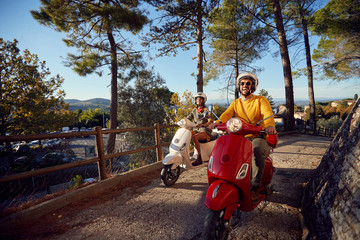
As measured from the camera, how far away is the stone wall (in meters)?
1.27

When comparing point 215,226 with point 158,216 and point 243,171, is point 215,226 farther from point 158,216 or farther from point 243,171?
point 158,216

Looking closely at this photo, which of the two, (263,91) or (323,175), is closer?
(323,175)

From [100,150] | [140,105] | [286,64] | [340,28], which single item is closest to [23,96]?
[140,105]

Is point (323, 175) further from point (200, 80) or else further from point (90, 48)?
point (90, 48)

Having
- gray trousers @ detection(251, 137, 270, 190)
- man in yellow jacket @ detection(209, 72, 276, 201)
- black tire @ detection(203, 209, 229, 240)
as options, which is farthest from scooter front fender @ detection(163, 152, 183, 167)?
black tire @ detection(203, 209, 229, 240)

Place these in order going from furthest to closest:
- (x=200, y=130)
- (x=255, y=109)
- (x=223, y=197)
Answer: (x=200, y=130)
(x=255, y=109)
(x=223, y=197)

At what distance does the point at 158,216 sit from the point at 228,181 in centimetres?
127

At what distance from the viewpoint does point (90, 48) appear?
10664mm

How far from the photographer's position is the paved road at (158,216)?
2.07m

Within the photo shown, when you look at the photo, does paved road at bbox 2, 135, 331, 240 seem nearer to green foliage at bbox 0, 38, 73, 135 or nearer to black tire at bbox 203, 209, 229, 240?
black tire at bbox 203, 209, 229, 240

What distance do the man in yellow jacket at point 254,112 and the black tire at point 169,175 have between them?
5.06ft

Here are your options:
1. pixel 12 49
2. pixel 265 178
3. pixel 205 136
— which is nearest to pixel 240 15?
pixel 205 136

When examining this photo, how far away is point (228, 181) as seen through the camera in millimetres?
1833

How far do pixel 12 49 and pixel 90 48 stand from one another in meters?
9.86
